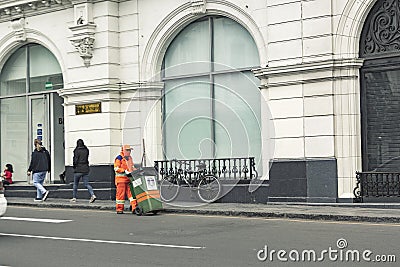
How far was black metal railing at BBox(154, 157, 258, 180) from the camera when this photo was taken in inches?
772

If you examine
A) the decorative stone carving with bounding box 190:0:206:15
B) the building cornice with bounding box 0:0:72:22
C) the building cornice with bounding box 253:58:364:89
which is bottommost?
the building cornice with bounding box 253:58:364:89

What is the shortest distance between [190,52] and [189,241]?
987 centimetres

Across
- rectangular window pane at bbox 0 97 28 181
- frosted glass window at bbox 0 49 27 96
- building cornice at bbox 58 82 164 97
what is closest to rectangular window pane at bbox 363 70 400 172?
building cornice at bbox 58 82 164 97

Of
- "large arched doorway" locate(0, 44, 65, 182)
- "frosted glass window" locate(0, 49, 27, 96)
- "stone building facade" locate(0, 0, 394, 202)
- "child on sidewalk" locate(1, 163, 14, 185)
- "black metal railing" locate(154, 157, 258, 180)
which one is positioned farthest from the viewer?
"frosted glass window" locate(0, 49, 27, 96)

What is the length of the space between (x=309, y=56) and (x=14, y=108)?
12.2 m

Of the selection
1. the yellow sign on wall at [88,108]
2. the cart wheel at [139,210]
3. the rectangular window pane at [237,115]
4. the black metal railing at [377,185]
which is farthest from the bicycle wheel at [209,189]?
the yellow sign on wall at [88,108]

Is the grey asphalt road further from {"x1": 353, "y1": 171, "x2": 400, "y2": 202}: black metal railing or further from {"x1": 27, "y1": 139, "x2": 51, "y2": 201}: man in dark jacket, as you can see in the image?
{"x1": 27, "y1": 139, "x2": 51, "y2": 201}: man in dark jacket

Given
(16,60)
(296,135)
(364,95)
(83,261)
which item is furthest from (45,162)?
(83,261)

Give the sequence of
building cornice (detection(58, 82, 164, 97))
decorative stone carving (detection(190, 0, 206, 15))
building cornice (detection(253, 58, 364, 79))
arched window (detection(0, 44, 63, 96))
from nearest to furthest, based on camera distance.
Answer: building cornice (detection(253, 58, 364, 79)), decorative stone carving (detection(190, 0, 206, 15)), building cornice (detection(58, 82, 164, 97)), arched window (detection(0, 44, 63, 96))

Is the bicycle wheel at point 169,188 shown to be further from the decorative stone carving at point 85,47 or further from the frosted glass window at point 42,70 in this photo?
the frosted glass window at point 42,70

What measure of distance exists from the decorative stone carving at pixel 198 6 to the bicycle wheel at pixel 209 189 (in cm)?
455

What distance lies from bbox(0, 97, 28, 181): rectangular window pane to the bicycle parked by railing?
706cm

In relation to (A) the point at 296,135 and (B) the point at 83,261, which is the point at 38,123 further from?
(B) the point at 83,261

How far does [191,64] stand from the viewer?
21.1 meters
